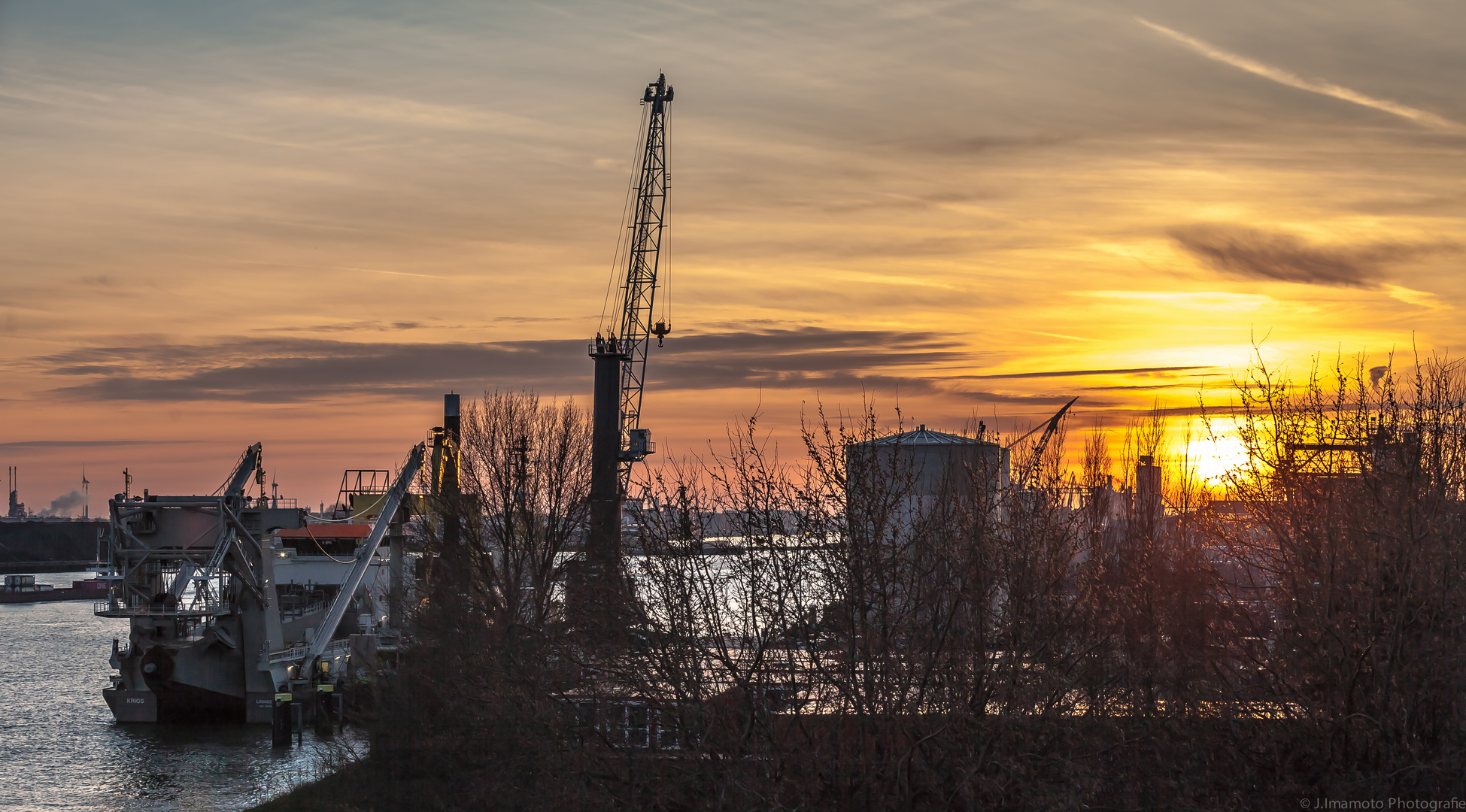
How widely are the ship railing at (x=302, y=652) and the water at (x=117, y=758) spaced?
122 inches

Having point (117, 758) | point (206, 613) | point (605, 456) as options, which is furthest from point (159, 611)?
point (605, 456)

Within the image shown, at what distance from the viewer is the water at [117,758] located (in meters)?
37.1

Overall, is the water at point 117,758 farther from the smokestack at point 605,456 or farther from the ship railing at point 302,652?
the smokestack at point 605,456

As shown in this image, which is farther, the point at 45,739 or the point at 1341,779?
the point at 45,739

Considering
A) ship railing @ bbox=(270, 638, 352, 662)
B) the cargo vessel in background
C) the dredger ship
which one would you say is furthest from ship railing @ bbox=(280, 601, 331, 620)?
the cargo vessel in background

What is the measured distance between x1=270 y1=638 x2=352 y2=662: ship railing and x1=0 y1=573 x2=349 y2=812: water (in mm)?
3108

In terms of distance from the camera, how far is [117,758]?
143 ft

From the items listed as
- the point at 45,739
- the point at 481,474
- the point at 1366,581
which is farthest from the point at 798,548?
the point at 45,739

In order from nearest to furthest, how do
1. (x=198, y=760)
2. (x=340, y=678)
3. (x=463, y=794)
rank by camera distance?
(x=463, y=794) → (x=198, y=760) → (x=340, y=678)

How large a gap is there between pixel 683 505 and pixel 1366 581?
11.3 metres

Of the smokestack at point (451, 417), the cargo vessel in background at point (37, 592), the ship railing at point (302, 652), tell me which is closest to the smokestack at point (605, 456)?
the smokestack at point (451, 417)

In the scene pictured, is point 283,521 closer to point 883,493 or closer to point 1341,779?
point 883,493

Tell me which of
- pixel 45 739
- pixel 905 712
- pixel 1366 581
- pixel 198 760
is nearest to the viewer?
pixel 905 712

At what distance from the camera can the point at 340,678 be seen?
5378 centimetres
